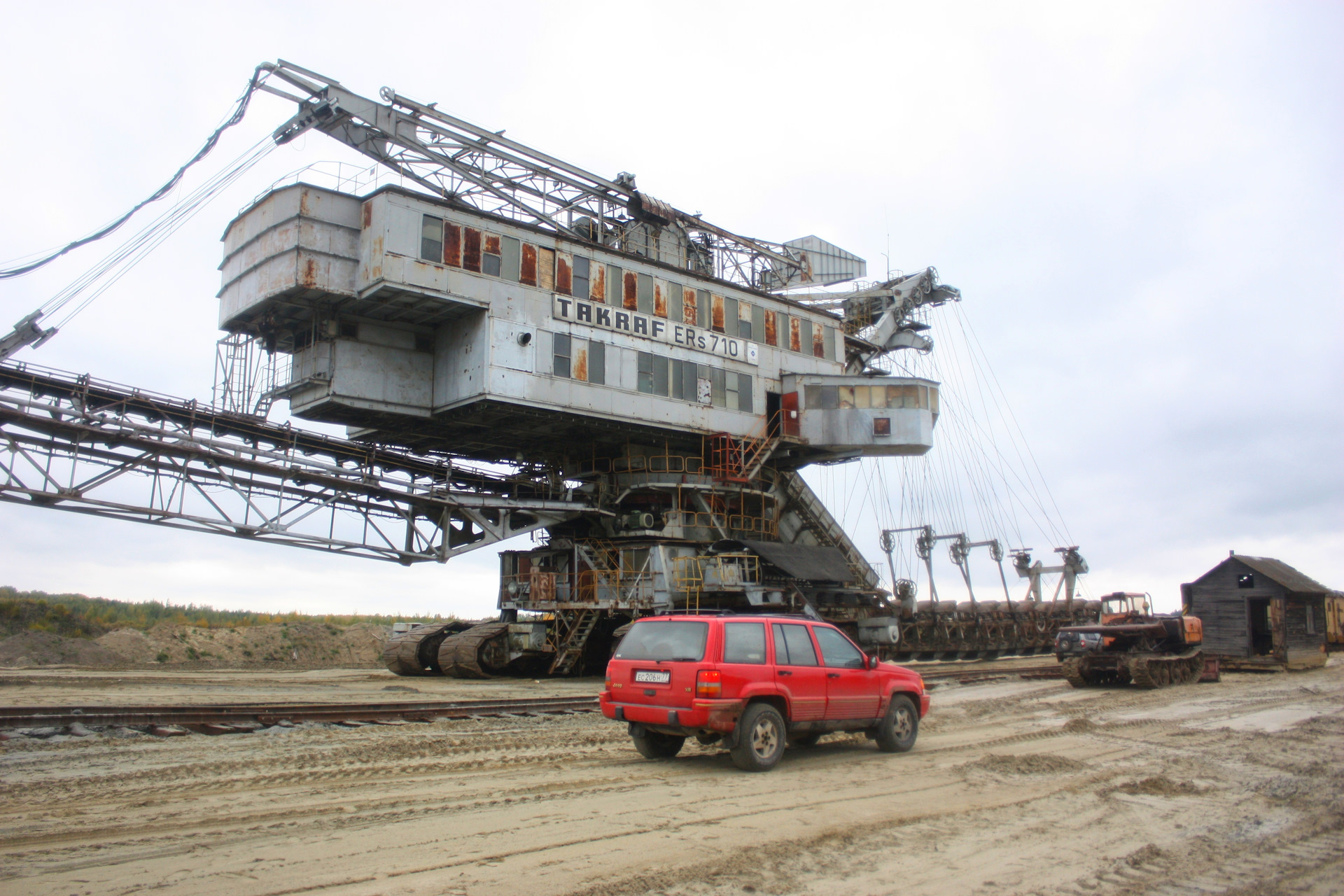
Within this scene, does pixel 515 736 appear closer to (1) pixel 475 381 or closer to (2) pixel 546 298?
(1) pixel 475 381

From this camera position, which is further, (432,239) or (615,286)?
(615,286)

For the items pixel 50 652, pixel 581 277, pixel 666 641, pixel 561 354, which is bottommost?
pixel 50 652

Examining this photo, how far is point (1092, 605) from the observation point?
40.2 meters

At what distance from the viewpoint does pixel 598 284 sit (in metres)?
27.5

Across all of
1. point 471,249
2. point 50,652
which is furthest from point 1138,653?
point 50,652

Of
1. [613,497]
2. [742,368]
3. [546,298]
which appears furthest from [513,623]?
[742,368]

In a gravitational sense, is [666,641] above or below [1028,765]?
above

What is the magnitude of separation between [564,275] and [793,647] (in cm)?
1819

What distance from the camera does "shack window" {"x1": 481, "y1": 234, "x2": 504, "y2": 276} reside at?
2511 cm

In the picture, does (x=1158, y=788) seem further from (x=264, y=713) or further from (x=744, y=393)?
(x=744, y=393)

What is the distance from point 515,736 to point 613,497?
1609 centimetres

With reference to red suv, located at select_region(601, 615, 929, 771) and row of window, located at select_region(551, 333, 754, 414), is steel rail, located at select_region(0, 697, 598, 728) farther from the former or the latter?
row of window, located at select_region(551, 333, 754, 414)

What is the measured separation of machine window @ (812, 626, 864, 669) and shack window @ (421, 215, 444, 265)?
1685 cm

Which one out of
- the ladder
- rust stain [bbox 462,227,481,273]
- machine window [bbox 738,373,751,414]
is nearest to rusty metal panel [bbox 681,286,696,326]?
machine window [bbox 738,373,751,414]
